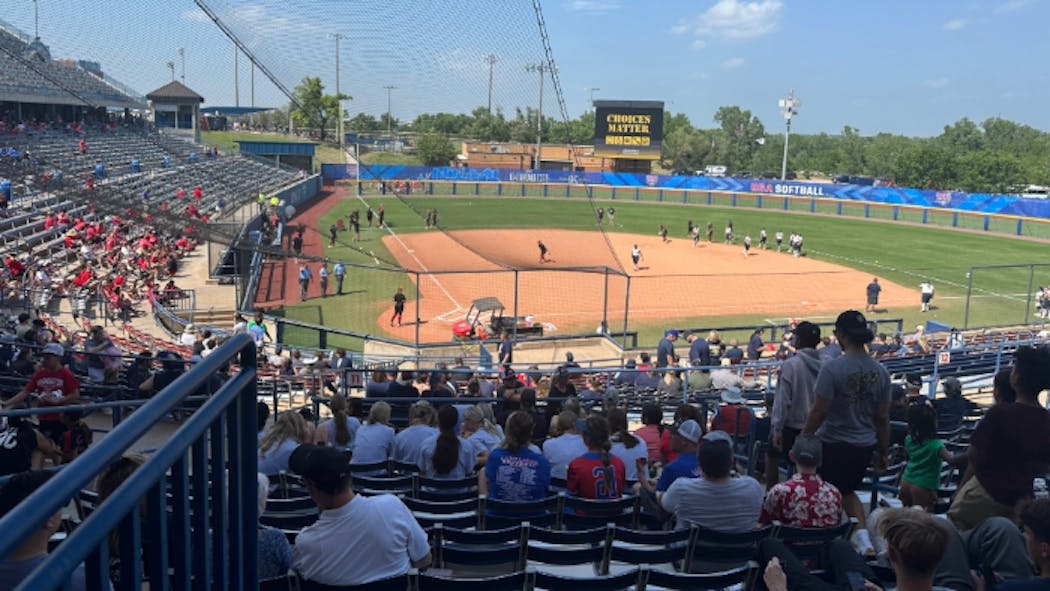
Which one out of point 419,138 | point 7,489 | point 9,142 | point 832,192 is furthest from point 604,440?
point 832,192

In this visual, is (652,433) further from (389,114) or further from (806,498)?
(389,114)

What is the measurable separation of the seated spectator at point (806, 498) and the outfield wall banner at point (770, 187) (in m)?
46.1

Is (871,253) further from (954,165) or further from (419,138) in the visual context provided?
(954,165)

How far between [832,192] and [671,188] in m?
13.5

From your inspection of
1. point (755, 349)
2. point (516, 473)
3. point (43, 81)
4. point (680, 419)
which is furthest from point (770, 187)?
point (516, 473)

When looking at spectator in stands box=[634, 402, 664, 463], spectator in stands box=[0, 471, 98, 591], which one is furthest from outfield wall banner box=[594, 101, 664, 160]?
spectator in stands box=[0, 471, 98, 591]

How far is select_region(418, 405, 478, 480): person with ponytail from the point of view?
673 cm

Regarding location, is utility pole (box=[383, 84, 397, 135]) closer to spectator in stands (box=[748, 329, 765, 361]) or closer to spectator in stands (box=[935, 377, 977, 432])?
spectator in stands (box=[935, 377, 977, 432])

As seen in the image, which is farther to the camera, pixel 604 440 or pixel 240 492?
pixel 604 440

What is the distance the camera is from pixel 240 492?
7.02ft

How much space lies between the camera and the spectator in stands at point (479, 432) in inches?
296

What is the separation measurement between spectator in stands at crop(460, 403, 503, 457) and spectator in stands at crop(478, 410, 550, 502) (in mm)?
1259

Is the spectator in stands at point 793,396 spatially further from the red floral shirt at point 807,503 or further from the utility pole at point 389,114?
the utility pole at point 389,114

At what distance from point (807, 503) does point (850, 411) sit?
88 centimetres
